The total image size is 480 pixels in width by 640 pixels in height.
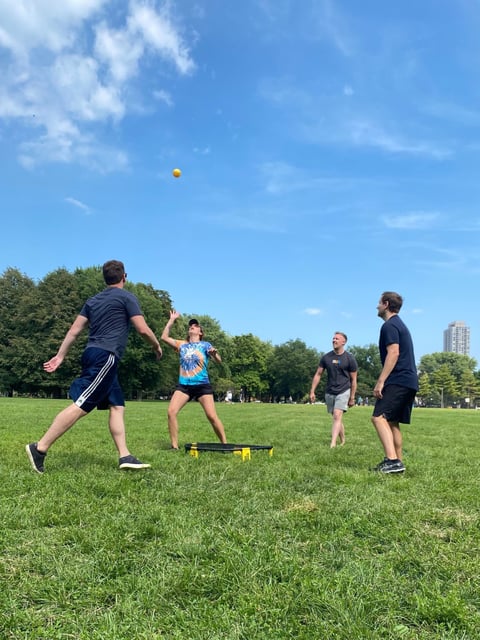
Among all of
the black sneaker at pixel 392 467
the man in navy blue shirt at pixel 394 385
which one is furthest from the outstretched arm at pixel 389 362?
the black sneaker at pixel 392 467

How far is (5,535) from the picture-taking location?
3.31 m

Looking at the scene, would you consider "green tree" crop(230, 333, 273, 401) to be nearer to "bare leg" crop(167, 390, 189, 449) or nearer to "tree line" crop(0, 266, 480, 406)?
"tree line" crop(0, 266, 480, 406)

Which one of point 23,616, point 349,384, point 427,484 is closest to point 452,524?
point 427,484

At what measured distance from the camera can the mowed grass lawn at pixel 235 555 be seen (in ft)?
7.75

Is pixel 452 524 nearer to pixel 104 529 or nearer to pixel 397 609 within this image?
pixel 397 609

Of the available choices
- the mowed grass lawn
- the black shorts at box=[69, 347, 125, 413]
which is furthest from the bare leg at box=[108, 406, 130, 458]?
the mowed grass lawn

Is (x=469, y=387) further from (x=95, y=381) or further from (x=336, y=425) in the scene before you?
(x=95, y=381)

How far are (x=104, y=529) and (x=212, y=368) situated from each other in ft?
216

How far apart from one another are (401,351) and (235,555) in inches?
165

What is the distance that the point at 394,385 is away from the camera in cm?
643

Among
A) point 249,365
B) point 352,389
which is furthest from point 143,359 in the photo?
point 352,389

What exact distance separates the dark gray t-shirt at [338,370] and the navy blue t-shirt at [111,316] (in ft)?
16.2

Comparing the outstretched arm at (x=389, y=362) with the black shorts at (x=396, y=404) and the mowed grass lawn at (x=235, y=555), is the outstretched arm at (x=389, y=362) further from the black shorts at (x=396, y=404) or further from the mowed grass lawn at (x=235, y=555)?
the mowed grass lawn at (x=235, y=555)

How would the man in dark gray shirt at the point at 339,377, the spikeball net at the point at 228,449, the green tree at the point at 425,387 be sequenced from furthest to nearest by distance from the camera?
the green tree at the point at 425,387 → the man in dark gray shirt at the point at 339,377 → the spikeball net at the point at 228,449
